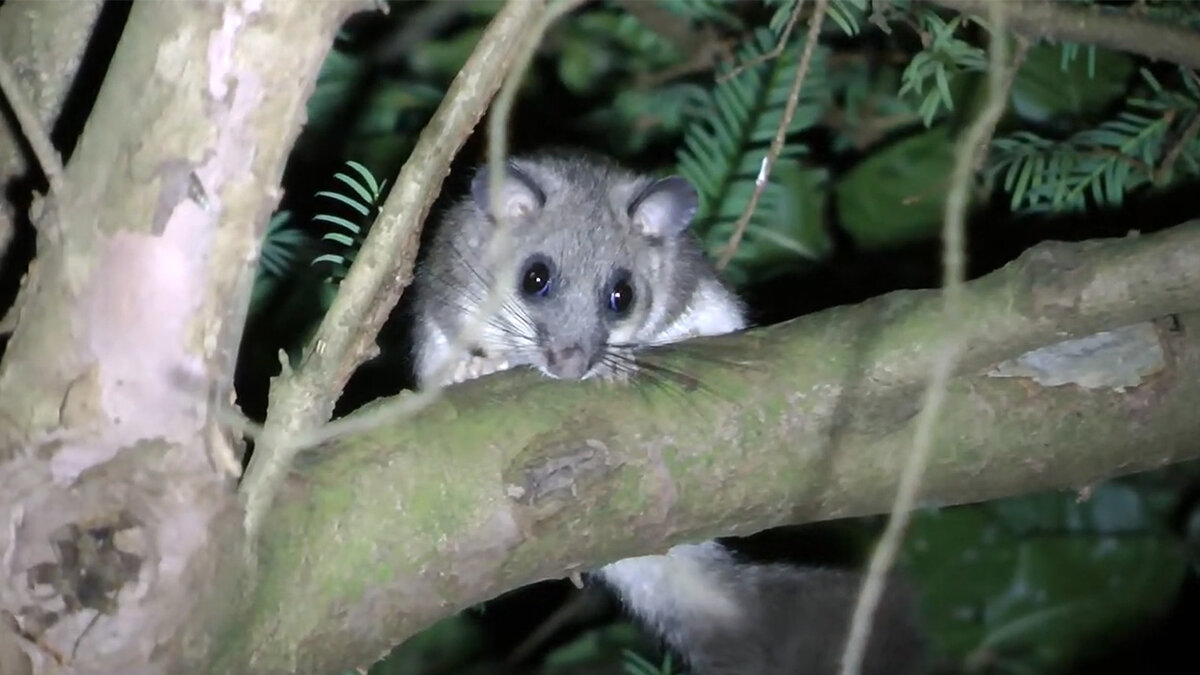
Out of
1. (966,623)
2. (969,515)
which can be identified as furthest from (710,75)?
(966,623)

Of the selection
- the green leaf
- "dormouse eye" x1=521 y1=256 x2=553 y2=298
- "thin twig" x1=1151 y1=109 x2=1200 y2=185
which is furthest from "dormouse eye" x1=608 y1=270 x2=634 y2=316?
"thin twig" x1=1151 y1=109 x2=1200 y2=185

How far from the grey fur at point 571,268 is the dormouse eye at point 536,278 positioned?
1 cm

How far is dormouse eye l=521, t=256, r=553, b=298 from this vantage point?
2.45 m

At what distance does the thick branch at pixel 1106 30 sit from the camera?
207cm

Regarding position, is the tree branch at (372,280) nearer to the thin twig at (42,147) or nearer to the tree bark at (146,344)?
the tree bark at (146,344)

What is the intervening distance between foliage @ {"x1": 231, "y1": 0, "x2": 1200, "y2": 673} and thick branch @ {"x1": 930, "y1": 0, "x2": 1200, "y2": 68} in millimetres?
249

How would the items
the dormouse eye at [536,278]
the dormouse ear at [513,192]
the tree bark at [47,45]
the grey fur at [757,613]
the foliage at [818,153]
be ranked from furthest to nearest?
1. the foliage at [818,153]
2. the dormouse eye at [536,278]
3. the dormouse ear at [513,192]
4. the grey fur at [757,613]
5. the tree bark at [47,45]

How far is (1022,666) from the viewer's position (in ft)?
10.5

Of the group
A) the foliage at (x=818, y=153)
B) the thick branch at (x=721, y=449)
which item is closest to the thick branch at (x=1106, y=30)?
the foliage at (x=818, y=153)

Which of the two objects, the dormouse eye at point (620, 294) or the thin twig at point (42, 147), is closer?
the thin twig at point (42, 147)

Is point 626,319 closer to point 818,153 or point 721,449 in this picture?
point 721,449

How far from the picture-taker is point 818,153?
3334mm

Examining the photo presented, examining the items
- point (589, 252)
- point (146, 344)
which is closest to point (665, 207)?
point (589, 252)

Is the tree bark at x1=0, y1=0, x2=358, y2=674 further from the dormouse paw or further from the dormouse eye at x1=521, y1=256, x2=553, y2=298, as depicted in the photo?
the dormouse eye at x1=521, y1=256, x2=553, y2=298
